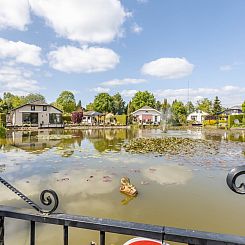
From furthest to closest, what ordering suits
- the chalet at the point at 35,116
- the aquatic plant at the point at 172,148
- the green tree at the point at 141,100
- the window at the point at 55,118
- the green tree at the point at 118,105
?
the green tree at the point at 118,105 < the green tree at the point at 141,100 < the window at the point at 55,118 < the chalet at the point at 35,116 < the aquatic plant at the point at 172,148

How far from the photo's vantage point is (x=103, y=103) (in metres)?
63.3

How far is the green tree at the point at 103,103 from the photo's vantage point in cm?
6353

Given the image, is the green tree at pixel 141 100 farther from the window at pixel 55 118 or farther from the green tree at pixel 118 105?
the window at pixel 55 118

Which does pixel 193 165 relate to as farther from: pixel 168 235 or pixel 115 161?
pixel 168 235

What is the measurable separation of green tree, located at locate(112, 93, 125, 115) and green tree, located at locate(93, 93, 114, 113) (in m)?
2.95

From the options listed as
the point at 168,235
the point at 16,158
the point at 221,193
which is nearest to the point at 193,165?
the point at 221,193

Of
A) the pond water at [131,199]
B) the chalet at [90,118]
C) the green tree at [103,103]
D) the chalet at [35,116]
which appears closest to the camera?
the pond water at [131,199]

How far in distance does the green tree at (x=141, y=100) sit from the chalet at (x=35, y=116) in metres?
28.8

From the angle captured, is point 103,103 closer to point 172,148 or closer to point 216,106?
point 216,106

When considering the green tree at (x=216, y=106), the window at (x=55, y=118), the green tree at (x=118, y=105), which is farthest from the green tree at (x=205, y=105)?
the window at (x=55, y=118)

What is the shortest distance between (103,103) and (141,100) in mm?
11529

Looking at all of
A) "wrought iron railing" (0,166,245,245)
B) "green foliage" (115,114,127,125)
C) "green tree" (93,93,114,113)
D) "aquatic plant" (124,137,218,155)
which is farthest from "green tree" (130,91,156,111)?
"wrought iron railing" (0,166,245,245)

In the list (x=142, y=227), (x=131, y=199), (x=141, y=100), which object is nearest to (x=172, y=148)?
(x=131, y=199)

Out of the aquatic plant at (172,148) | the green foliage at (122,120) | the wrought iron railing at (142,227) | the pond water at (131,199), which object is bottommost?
the pond water at (131,199)
